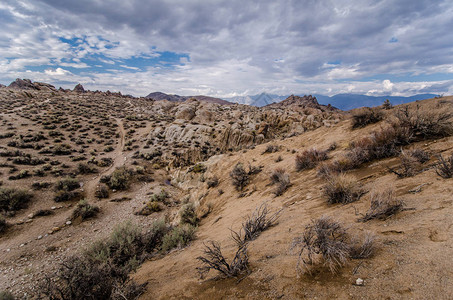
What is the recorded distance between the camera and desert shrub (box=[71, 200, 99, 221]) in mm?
11711

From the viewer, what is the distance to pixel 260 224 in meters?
4.44

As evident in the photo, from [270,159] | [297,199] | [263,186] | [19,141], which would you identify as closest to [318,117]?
[270,159]

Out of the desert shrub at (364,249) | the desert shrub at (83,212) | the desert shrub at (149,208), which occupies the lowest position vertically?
the desert shrub at (149,208)

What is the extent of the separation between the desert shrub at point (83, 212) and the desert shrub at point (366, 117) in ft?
59.5

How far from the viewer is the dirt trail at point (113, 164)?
15.1 metres

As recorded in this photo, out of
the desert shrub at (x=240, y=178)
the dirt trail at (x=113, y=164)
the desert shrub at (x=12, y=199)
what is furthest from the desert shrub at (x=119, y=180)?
the desert shrub at (x=240, y=178)

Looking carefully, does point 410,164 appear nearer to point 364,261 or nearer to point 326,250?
point 364,261

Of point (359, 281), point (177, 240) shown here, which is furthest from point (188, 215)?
point (359, 281)

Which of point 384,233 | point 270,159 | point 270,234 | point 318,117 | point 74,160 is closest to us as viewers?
point 384,233

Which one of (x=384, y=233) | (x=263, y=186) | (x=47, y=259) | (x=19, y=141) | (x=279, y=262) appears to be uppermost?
(x=19, y=141)

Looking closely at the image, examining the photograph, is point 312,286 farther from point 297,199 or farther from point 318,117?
point 318,117

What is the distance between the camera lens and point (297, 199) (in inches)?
226

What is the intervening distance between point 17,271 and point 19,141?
2144cm

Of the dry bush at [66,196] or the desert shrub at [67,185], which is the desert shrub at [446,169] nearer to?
the dry bush at [66,196]
